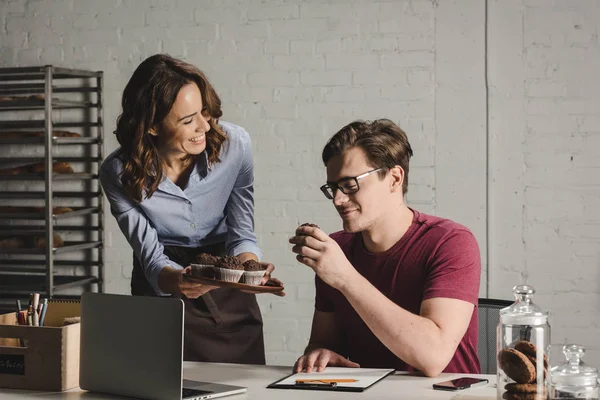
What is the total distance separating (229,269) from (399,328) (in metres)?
0.54

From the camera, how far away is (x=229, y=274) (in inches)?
91.1

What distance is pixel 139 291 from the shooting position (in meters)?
2.91

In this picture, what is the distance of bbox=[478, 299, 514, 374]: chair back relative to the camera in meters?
2.44

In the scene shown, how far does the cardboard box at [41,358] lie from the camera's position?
6.20ft

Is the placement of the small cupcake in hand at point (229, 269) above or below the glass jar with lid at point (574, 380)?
above

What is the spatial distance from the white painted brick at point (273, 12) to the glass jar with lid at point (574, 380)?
322 cm

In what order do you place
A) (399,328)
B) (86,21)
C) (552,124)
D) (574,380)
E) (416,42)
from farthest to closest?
(86,21) < (416,42) < (552,124) < (399,328) < (574,380)

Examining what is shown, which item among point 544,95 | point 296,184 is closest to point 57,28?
point 296,184

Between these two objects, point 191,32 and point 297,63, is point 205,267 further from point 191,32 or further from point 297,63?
point 191,32

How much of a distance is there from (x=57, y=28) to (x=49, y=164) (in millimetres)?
836

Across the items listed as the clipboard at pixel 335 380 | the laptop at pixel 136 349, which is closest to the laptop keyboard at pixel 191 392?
the laptop at pixel 136 349

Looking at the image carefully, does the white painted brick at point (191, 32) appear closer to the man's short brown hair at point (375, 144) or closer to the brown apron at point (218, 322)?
the brown apron at point (218, 322)

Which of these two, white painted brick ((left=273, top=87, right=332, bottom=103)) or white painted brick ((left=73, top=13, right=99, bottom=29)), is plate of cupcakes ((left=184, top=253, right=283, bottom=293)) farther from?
white painted brick ((left=73, top=13, right=99, bottom=29))

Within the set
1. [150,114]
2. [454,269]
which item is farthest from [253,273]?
[150,114]
